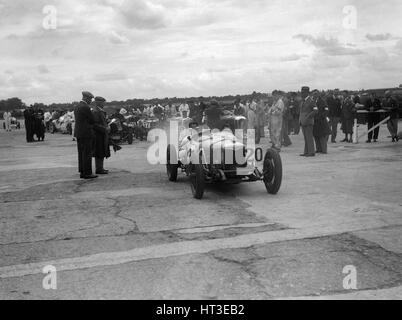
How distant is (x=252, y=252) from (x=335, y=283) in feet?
3.79

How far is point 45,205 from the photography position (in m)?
8.40

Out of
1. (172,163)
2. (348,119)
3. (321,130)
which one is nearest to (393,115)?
(348,119)

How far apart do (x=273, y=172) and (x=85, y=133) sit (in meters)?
4.89

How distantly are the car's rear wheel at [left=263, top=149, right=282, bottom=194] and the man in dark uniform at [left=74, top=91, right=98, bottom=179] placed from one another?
4.55 meters

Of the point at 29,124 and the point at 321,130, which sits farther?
the point at 29,124

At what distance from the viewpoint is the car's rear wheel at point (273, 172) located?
8539mm

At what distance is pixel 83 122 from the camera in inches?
451

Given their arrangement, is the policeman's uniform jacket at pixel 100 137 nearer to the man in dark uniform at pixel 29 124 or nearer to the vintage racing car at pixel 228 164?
the vintage racing car at pixel 228 164

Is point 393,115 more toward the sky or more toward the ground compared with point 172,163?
more toward the sky

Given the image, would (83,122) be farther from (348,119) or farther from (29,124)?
(29,124)

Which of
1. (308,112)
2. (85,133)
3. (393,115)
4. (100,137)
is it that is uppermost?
(308,112)

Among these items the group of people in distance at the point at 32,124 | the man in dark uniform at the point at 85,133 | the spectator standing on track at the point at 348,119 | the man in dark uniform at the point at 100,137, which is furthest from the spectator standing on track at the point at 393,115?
the group of people in distance at the point at 32,124
